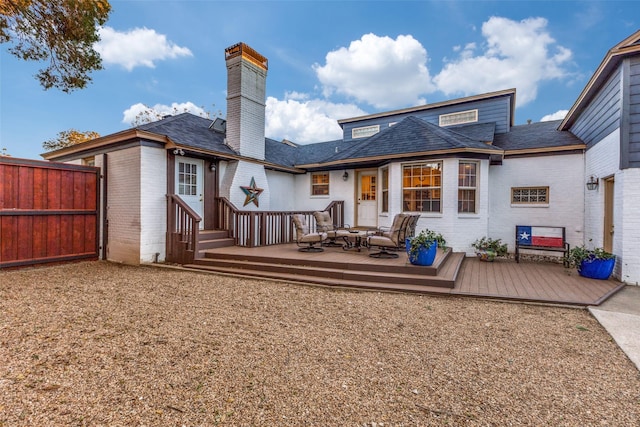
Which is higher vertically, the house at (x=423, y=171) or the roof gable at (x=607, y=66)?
the roof gable at (x=607, y=66)

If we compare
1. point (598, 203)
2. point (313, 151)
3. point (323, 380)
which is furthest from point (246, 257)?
point (598, 203)

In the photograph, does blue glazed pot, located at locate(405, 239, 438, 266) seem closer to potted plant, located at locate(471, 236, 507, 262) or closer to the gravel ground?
the gravel ground

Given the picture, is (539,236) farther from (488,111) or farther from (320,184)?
(320,184)

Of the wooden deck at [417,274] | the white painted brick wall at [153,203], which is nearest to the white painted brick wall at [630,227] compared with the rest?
the wooden deck at [417,274]

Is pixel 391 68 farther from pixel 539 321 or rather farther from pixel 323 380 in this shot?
pixel 323 380

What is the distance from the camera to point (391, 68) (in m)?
14.0

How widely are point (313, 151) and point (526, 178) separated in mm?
8323

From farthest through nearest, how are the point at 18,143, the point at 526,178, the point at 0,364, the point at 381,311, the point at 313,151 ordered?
the point at 18,143
the point at 313,151
the point at 526,178
the point at 381,311
the point at 0,364

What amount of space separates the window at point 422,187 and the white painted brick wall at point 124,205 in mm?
7368

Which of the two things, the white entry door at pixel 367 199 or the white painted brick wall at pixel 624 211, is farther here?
the white entry door at pixel 367 199

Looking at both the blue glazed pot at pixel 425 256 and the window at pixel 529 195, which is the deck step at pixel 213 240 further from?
the window at pixel 529 195

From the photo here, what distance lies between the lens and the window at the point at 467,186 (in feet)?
26.4

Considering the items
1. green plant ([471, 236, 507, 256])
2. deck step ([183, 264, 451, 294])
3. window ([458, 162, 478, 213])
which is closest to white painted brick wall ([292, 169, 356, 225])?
window ([458, 162, 478, 213])

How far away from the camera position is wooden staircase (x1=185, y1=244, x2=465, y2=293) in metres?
5.17
